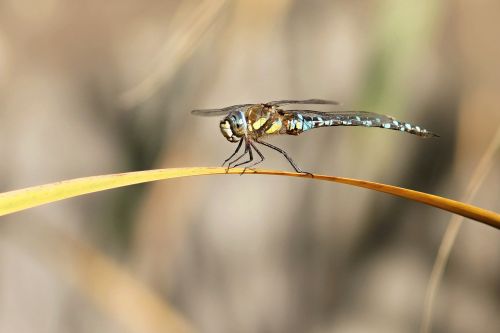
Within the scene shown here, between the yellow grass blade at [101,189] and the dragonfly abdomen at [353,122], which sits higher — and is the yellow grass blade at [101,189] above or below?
below

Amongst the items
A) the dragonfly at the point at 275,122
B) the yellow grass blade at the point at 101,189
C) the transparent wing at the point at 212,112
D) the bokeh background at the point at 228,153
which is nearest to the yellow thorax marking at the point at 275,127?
the dragonfly at the point at 275,122

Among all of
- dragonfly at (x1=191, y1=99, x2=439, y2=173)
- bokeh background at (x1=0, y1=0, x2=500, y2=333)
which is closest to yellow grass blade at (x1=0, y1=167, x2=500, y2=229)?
dragonfly at (x1=191, y1=99, x2=439, y2=173)

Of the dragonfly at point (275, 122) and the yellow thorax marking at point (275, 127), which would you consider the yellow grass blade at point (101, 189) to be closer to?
the dragonfly at point (275, 122)

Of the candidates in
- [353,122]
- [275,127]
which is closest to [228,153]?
[275,127]

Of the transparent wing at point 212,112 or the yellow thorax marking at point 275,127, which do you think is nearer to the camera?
the transparent wing at point 212,112

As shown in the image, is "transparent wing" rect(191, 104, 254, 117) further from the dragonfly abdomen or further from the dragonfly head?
the dragonfly abdomen

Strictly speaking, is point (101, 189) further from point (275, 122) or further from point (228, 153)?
point (228, 153)

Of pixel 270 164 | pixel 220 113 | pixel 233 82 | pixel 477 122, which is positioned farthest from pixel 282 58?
pixel 477 122
